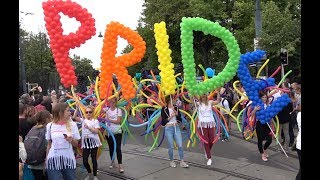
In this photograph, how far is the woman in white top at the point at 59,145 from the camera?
494 centimetres

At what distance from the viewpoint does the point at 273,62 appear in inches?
930

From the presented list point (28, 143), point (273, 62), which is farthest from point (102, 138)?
point (273, 62)

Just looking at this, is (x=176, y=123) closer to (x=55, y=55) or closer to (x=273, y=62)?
(x=55, y=55)

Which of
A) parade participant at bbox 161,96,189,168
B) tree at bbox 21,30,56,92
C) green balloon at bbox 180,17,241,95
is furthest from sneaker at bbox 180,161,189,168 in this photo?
tree at bbox 21,30,56,92

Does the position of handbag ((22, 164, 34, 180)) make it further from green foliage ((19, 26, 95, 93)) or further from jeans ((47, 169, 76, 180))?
green foliage ((19, 26, 95, 93))

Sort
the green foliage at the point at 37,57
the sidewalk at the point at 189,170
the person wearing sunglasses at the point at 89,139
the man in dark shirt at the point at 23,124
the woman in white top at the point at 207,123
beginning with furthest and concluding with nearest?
the green foliage at the point at 37,57
the woman in white top at the point at 207,123
the sidewalk at the point at 189,170
the person wearing sunglasses at the point at 89,139
the man in dark shirt at the point at 23,124

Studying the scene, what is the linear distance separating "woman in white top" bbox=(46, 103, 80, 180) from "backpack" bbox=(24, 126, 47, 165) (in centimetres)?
12

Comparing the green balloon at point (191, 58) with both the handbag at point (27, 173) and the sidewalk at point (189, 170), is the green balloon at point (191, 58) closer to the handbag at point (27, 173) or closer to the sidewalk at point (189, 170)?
the sidewalk at point (189, 170)

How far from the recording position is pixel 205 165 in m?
7.42

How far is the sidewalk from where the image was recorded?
6649 mm

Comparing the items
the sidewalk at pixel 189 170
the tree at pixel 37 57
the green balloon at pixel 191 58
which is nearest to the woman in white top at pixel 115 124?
the sidewalk at pixel 189 170
